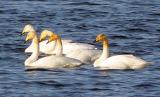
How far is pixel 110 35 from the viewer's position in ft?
96.3

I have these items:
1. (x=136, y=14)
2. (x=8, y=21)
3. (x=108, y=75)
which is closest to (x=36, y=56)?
(x=108, y=75)

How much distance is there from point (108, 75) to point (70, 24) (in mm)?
8673

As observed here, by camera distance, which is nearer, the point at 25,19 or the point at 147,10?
the point at 25,19

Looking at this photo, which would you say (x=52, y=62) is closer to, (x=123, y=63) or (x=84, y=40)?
(x=123, y=63)

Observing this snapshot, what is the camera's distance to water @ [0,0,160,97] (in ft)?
69.3

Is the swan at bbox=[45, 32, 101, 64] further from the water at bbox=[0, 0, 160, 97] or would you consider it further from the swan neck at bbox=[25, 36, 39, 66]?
the water at bbox=[0, 0, 160, 97]

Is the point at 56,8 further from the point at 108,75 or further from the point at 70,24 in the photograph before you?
the point at 108,75

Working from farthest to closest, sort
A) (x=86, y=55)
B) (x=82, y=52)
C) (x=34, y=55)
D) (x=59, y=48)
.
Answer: (x=59, y=48) → (x=82, y=52) → (x=86, y=55) → (x=34, y=55)

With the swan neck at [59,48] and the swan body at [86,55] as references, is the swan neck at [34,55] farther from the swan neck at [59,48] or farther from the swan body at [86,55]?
the swan body at [86,55]

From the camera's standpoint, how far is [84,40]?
93.9 ft

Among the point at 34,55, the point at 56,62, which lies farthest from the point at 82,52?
the point at 56,62

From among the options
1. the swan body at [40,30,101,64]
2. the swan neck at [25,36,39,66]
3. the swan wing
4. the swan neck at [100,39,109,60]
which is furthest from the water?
the swan body at [40,30,101,64]

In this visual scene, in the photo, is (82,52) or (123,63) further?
(82,52)

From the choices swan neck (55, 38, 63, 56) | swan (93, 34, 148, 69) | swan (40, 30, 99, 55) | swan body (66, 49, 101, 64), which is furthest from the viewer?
swan (40, 30, 99, 55)
